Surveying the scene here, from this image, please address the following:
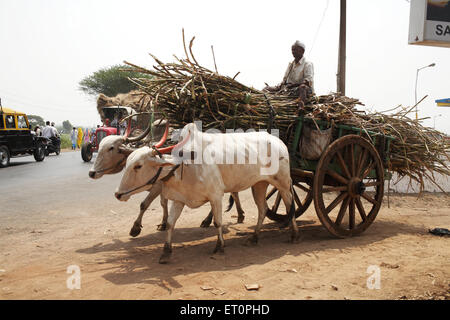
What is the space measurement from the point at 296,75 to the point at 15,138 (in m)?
13.4

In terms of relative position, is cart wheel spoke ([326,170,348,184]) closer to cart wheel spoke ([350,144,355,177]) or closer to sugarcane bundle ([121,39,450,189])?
cart wheel spoke ([350,144,355,177])

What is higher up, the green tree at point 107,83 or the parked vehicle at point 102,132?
the green tree at point 107,83

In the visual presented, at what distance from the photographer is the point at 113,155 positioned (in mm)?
4855

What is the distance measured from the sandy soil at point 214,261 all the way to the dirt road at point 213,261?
0.04 feet

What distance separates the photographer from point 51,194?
8.92 meters

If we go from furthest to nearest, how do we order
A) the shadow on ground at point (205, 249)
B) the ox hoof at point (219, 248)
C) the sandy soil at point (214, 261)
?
1. the ox hoof at point (219, 248)
2. the shadow on ground at point (205, 249)
3. the sandy soil at point (214, 261)

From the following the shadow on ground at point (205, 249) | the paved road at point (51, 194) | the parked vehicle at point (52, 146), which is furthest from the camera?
the parked vehicle at point (52, 146)

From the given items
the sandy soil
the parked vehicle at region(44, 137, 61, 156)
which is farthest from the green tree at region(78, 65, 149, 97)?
the sandy soil

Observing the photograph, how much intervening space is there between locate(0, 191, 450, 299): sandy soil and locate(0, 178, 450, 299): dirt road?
0.04 feet

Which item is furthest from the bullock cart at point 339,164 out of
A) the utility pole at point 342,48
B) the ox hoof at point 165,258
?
the utility pole at point 342,48

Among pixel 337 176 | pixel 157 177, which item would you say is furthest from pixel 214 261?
pixel 337 176

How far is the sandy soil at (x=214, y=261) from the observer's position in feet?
11.4

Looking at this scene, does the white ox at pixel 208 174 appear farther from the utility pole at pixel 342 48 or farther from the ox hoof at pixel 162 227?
the utility pole at pixel 342 48

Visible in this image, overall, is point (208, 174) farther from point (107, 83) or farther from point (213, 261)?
point (107, 83)
